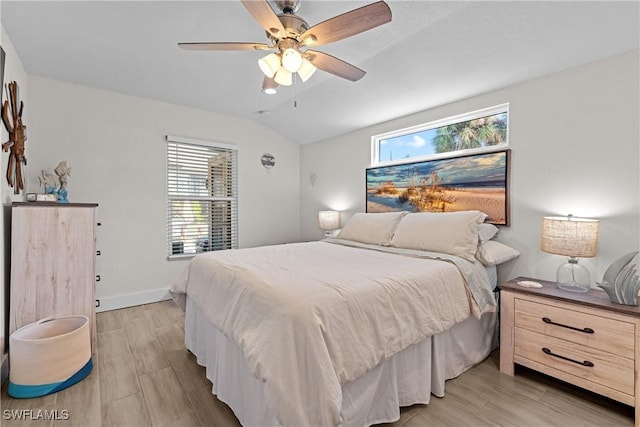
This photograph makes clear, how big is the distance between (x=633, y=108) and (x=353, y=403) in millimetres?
2607

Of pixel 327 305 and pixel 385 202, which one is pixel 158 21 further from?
pixel 385 202

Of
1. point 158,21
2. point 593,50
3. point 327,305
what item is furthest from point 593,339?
point 158,21

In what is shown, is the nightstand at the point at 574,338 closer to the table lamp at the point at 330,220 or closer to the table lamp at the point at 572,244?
the table lamp at the point at 572,244

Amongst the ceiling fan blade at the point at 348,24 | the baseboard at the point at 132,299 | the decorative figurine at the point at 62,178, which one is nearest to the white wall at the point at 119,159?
the baseboard at the point at 132,299

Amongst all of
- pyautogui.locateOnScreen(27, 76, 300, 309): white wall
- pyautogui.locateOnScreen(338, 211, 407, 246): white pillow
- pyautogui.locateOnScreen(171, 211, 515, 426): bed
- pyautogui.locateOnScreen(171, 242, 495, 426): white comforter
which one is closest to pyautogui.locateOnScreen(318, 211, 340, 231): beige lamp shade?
pyautogui.locateOnScreen(338, 211, 407, 246): white pillow

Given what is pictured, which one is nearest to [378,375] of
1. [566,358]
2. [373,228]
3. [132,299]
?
[566,358]

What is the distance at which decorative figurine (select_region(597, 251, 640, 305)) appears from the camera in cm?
166

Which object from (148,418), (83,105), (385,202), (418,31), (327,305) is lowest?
(148,418)

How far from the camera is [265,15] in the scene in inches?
59.7

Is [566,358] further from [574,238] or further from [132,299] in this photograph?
[132,299]

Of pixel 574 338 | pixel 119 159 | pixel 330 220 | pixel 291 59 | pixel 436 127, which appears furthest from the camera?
pixel 330 220

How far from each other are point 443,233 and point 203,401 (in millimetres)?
2115

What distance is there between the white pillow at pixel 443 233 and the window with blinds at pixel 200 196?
2.54m

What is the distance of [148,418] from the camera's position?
5.36 feet
